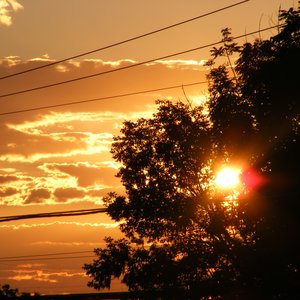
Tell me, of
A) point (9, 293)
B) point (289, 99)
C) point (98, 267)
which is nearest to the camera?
point (289, 99)

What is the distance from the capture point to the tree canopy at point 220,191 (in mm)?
23547

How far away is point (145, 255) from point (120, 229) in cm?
207

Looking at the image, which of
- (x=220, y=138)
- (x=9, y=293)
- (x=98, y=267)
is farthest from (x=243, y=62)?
(x=9, y=293)

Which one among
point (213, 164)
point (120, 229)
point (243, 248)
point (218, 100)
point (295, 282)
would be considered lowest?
point (295, 282)

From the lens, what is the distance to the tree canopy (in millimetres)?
23547

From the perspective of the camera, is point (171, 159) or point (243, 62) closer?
point (243, 62)

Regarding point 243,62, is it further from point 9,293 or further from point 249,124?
point 9,293

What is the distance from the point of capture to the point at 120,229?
30203 mm

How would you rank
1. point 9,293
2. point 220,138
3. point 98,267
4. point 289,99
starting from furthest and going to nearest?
point 9,293 → point 98,267 → point 220,138 → point 289,99

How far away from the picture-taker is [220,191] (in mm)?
29422

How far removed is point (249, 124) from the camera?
88.5ft

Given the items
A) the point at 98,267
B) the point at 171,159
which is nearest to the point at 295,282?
the point at 171,159

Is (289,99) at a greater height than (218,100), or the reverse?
(218,100)

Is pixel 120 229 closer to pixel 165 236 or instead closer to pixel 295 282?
pixel 165 236
